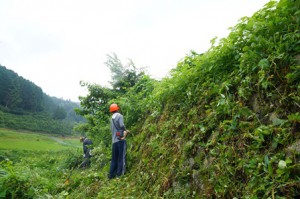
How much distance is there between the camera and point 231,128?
282 centimetres

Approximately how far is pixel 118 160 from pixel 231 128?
13.1ft

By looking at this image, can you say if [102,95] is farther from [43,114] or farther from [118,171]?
[43,114]

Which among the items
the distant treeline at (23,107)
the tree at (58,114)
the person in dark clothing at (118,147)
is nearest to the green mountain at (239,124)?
the person in dark clothing at (118,147)

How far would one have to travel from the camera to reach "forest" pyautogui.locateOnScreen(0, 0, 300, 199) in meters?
2.21

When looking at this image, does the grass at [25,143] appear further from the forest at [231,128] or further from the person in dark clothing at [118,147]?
the forest at [231,128]

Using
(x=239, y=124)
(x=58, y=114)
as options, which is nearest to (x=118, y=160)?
(x=239, y=124)

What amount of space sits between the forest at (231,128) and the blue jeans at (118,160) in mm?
271

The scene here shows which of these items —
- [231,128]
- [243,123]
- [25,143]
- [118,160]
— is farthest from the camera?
[25,143]

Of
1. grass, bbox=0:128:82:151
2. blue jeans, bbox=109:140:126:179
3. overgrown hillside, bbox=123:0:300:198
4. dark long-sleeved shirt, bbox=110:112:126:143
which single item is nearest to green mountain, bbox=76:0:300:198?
overgrown hillside, bbox=123:0:300:198

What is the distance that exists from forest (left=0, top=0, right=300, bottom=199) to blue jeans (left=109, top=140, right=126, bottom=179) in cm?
27

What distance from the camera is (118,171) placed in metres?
5.79

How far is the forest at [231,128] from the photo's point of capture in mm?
2213

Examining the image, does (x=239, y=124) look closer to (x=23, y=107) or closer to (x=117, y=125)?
(x=117, y=125)

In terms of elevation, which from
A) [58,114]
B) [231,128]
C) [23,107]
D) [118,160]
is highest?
[23,107]
